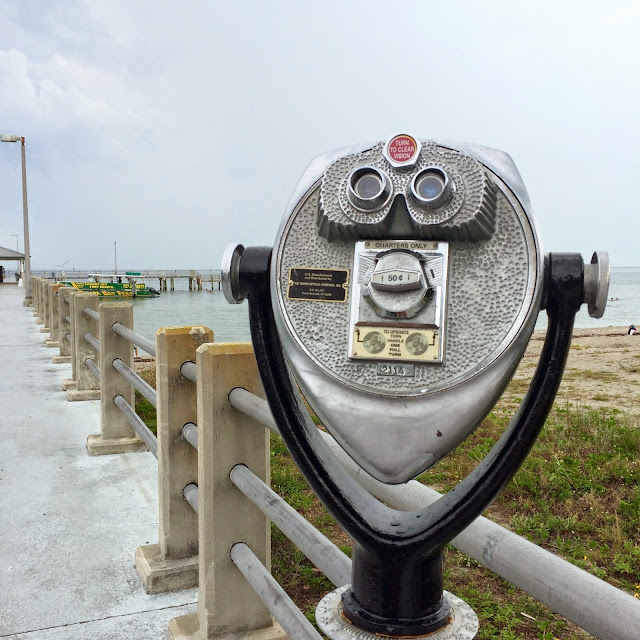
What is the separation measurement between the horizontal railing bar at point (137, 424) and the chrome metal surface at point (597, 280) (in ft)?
6.48

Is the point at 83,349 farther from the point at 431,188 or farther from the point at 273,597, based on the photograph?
the point at 431,188

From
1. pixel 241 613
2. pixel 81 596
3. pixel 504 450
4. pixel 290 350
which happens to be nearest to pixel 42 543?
pixel 81 596

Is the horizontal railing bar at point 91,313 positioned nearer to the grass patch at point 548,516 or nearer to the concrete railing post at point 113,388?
the concrete railing post at point 113,388

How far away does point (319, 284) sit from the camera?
99 centimetres

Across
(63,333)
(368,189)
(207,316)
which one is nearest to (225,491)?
(368,189)

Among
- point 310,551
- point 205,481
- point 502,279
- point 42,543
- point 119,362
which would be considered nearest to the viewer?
point 502,279

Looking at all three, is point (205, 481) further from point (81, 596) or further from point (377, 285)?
point (377, 285)

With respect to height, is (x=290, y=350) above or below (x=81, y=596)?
above

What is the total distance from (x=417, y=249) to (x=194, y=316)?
39700 mm

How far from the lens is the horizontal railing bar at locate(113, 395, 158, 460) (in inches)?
112

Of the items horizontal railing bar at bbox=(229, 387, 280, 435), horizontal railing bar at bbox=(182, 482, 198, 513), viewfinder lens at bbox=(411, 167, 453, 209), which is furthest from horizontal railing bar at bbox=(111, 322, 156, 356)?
viewfinder lens at bbox=(411, 167, 453, 209)

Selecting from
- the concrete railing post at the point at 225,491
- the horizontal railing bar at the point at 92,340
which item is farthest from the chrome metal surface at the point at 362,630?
the horizontal railing bar at the point at 92,340

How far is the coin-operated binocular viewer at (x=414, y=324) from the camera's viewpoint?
0.91 meters

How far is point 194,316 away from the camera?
39969 millimetres
